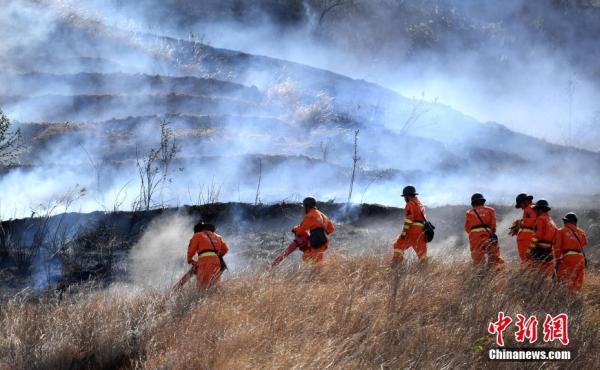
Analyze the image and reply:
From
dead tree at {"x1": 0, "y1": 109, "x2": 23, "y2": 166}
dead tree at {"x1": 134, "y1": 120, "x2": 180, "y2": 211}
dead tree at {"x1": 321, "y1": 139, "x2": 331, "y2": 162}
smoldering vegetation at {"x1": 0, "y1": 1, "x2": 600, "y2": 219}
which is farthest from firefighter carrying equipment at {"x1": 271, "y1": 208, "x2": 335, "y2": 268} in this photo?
dead tree at {"x1": 321, "y1": 139, "x2": 331, "y2": 162}

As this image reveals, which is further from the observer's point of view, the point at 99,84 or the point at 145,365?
the point at 99,84

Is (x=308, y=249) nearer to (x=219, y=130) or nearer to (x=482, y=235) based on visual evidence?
(x=482, y=235)

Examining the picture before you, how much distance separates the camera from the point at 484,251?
8945mm

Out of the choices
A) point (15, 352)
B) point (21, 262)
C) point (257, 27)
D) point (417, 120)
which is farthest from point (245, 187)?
point (257, 27)

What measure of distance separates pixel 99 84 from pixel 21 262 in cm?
1493

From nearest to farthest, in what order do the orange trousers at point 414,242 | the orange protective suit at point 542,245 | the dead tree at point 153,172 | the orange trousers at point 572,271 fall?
1. the orange trousers at point 572,271
2. the orange protective suit at point 542,245
3. the orange trousers at point 414,242
4. the dead tree at point 153,172

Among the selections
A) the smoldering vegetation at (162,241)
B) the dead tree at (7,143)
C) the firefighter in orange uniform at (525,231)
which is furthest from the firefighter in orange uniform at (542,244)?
the dead tree at (7,143)

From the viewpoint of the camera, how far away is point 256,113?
23.8 meters

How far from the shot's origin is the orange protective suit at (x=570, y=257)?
8578 mm

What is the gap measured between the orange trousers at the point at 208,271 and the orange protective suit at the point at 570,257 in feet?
15.7

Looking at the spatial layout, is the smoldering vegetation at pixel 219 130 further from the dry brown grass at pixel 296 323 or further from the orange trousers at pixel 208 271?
the dry brown grass at pixel 296 323

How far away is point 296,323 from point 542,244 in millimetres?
4282

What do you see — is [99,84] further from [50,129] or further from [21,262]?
[21,262]

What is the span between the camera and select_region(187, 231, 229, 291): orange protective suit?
784 centimetres
